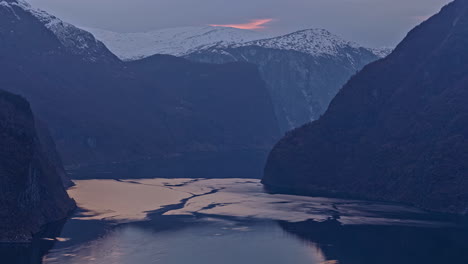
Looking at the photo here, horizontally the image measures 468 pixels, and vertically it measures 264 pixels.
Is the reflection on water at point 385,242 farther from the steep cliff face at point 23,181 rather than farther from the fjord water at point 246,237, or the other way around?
the steep cliff face at point 23,181

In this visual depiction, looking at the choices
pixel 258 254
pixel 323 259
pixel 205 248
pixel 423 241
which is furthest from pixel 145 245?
pixel 423 241

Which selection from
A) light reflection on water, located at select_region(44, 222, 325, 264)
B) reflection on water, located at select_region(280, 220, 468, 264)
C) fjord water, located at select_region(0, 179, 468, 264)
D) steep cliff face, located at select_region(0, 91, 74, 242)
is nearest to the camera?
light reflection on water, located at select_region(44, 222, 325, 264)

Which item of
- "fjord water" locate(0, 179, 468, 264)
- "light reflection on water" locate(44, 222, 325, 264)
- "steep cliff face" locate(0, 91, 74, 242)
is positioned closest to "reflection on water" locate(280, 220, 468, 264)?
"fjord water" locate(0, 179, 468, 264)

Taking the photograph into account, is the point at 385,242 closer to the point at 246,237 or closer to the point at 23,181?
the point at 246,237

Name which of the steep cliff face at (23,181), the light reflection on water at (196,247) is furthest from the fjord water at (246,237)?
the steep cliff face at (23,181)

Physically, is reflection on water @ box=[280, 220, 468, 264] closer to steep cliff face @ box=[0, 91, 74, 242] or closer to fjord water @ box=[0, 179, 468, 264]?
fjord water @ box=[0, 179, 468, 264]

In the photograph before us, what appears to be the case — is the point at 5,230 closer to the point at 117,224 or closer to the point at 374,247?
the point at 117,224

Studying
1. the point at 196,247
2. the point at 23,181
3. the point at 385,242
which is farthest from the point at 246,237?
the point at 23,181
